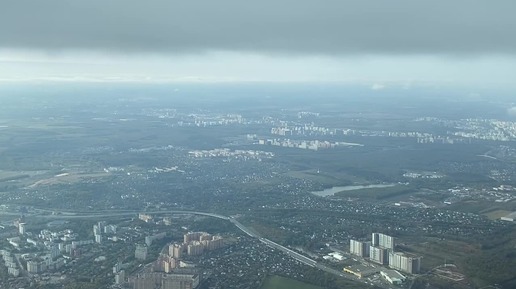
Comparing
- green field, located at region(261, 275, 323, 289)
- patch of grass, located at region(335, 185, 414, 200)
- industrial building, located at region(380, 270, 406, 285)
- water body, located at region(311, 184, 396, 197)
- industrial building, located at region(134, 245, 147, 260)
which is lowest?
green field, located at region(261, 275, 323, 289)

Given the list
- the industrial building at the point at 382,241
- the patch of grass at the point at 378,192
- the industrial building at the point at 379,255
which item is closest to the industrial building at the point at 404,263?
the industrial building at the point at 379,255

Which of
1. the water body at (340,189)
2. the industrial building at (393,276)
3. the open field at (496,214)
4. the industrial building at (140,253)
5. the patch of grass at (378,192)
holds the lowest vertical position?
the industrial building at (140,253)

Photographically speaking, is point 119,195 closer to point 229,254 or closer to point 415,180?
point 229,254

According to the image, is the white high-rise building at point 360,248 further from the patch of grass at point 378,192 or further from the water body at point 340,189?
the water body at point 340,189

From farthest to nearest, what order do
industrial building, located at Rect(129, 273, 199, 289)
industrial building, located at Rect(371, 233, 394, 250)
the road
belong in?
industrial building, located at Rect(371, 233, 394, 250), the road, industrial building, located at Rect(129, 273, 199, 289)

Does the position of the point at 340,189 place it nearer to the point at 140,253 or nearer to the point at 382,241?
the point at 382,241

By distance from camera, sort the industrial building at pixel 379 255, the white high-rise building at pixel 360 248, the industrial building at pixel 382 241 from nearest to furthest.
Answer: the industrial building at pixel 379 255 → the white high-rise building at pixel 360 248 → the industrial building at pixel 382 241

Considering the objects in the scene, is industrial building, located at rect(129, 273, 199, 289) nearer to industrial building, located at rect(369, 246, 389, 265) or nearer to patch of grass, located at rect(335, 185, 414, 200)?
industrial building, located at rect(369, 246, 389, 265)

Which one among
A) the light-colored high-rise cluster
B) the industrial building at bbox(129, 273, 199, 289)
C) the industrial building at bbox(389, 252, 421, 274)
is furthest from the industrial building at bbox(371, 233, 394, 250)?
the industrial building at bbox(129, 273, 199, 289)

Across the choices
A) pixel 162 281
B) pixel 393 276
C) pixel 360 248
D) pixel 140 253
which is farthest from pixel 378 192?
pixel 162 281

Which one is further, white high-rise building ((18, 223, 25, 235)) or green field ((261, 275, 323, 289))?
white high-rise building ((18, 223, 25, 235))
